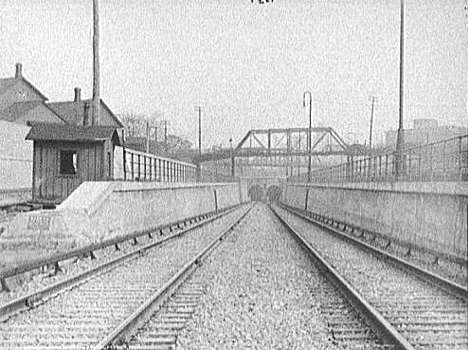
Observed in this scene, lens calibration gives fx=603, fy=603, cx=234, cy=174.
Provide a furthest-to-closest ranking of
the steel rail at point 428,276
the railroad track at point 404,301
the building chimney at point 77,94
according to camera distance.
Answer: the building chimney at point 77,94 < the steel rail at point 428,276 < the railroad track at point 404,301

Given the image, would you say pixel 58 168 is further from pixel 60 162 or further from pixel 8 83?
pixel 8 83

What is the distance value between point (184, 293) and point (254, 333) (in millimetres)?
2748

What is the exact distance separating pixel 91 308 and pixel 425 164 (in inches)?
418

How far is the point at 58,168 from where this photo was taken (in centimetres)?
1916

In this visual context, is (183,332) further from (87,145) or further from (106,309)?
(87,145)

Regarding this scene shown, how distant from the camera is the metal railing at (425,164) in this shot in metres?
12.5

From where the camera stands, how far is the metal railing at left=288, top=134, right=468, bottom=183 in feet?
41.2

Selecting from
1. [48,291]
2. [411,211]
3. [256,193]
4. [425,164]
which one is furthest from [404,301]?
[256,193]

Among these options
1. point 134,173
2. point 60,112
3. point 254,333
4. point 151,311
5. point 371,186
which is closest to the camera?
point 254,333

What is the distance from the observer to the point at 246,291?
9.38 meters

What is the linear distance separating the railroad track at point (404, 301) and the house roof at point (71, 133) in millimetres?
8541

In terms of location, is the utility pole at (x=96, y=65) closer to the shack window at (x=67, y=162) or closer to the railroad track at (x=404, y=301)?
the shack window at (x=67, y=162)

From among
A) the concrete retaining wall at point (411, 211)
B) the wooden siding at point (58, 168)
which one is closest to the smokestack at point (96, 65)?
the wooden siding at point (58, 168)

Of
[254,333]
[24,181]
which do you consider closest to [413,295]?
[254,333]
